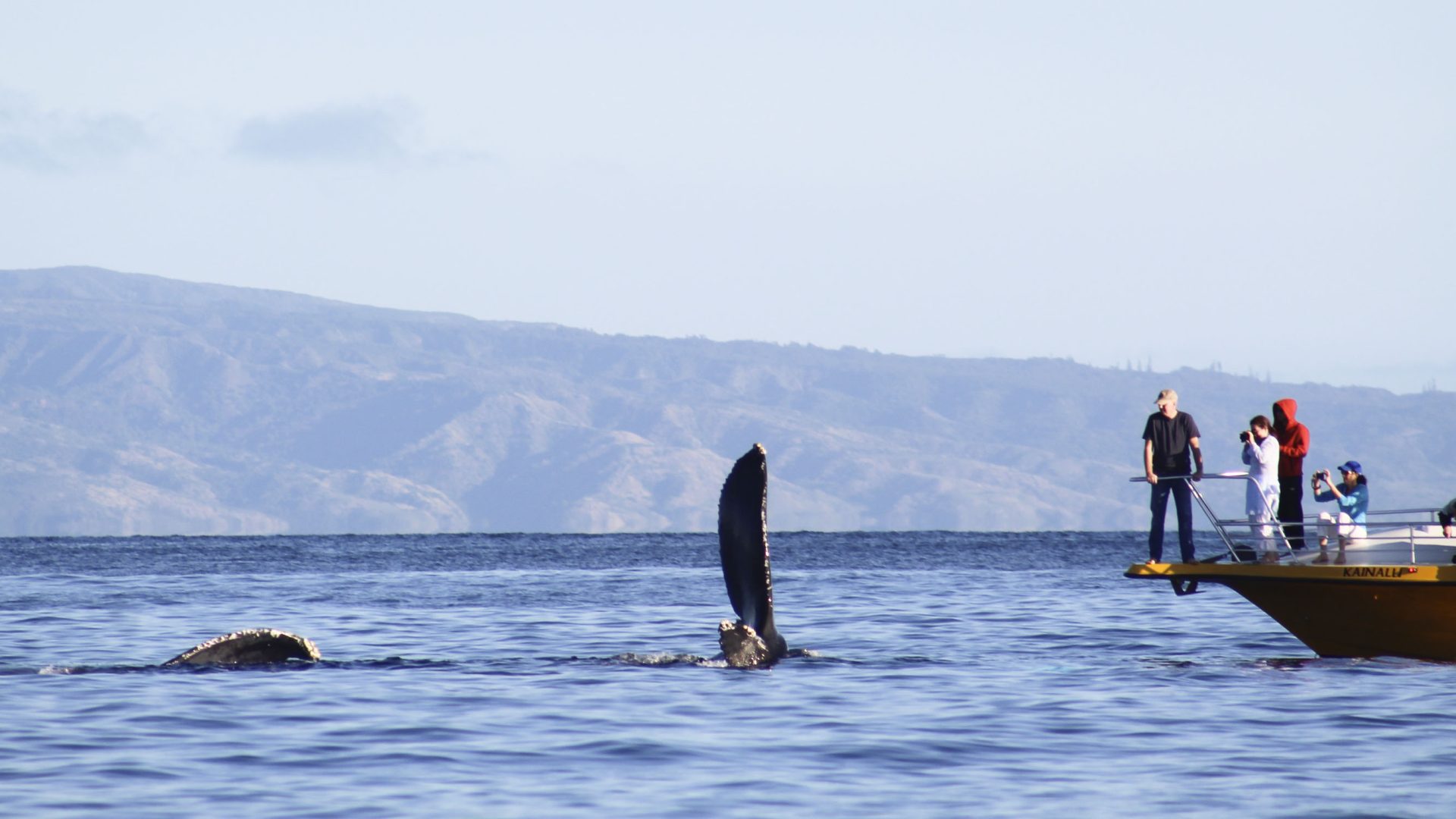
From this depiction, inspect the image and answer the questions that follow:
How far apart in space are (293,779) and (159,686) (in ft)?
18.0

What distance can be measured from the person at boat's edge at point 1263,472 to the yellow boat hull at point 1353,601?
0.41 metres

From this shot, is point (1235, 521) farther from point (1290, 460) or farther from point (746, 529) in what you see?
point (746, 529)

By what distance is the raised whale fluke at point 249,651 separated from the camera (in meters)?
18.9

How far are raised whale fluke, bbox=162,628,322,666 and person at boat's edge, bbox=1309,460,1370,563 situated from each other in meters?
10.2

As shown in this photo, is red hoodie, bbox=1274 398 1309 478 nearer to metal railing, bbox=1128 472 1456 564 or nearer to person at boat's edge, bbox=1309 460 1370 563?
person at boat's edge, bbox=1309 460 1370 563

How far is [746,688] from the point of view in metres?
17.2

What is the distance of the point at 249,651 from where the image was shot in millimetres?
19125

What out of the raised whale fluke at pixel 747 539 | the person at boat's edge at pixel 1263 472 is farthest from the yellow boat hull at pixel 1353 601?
the raised whale fluke at pixel 747 539

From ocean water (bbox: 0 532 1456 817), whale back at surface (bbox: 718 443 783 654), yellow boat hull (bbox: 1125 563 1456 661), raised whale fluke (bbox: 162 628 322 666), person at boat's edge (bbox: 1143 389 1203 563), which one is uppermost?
person at boat's edge (bbox: 1143 389 1203 563)

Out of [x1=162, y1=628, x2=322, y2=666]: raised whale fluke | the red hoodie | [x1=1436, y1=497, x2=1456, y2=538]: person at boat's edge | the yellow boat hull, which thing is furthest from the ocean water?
the red hoodie

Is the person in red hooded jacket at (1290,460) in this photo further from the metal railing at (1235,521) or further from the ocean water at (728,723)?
the ocean water at (728,723)

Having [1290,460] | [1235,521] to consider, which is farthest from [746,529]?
[1290,460]

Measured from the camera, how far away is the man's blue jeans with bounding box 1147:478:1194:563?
1847cm

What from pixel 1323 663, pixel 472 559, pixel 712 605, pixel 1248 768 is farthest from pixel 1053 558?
pixel 1248 768
